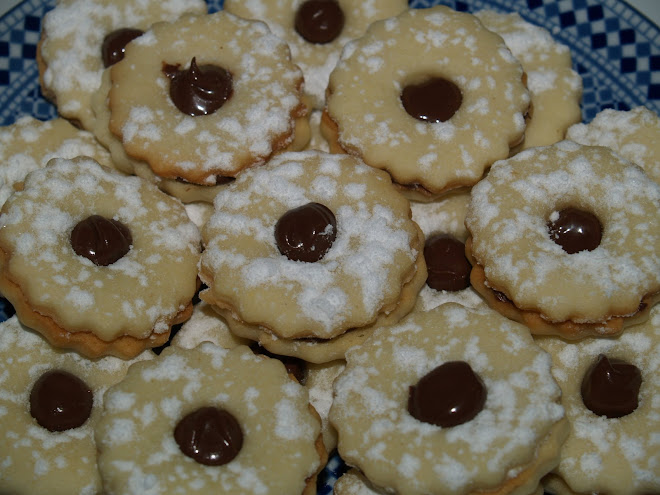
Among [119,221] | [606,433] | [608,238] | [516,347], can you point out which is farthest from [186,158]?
[606,433]

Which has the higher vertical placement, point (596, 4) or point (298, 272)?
point (596, 4)

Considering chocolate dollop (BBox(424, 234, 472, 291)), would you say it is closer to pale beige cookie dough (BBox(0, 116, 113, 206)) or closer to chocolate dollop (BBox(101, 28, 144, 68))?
pale beige cookie dough (BBox(0, 116, 113, 206))

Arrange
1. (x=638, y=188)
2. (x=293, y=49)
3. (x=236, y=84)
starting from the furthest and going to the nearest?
1. (x=293, y=49)
2. (x=236, y=84)
3. (x=638, y=188)

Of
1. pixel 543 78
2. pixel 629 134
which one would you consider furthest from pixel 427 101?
pixel 629 134

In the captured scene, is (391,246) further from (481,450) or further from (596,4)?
(596,4)

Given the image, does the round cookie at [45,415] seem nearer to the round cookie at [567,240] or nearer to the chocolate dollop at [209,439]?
the chocolate dollop at [209,439]

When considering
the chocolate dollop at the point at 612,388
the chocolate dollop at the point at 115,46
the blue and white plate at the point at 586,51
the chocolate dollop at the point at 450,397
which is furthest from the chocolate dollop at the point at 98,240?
the chocolate dollop at the point at 612,388

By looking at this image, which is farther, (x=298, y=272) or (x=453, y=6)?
(x=453, y=6)

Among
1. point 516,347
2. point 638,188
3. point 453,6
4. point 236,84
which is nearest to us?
point 516,347
